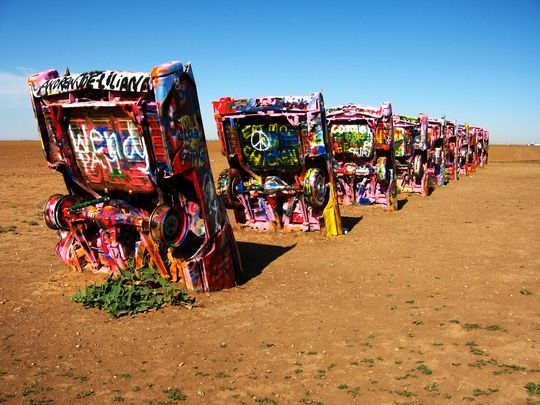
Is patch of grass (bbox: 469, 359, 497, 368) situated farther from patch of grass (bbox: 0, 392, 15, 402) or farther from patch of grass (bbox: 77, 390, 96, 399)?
patch of grass (bbox: 0, 392, 15, 402)

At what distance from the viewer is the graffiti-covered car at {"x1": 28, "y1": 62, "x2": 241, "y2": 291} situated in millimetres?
6008

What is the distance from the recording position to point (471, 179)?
79.9ft

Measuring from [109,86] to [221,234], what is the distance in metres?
2.42

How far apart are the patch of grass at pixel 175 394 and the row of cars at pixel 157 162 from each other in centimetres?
219

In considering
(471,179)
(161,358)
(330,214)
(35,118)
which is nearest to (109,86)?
(35,118)

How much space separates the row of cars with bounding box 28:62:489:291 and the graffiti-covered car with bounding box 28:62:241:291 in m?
0.01

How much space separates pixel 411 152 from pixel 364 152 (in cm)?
405

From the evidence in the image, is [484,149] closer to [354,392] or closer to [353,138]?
[353,138]

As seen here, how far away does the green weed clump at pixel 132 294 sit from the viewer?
624 centimetres

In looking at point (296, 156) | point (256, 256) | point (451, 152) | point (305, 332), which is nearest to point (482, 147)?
point (451, 152)

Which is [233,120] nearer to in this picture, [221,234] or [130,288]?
[221,234]

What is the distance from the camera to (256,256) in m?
8.99

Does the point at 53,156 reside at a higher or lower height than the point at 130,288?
higher

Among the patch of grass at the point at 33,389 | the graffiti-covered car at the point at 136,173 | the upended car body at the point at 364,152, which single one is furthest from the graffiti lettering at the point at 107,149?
the upended car body at the point at 364,152
